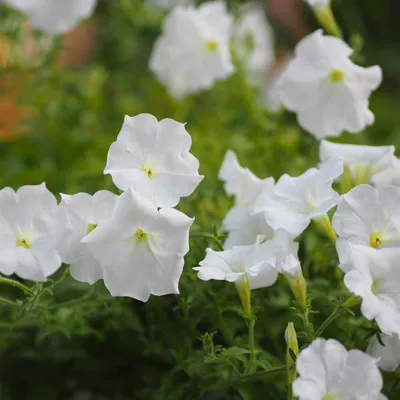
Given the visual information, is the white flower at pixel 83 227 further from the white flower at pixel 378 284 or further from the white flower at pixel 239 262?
the white flower at pixel 378 284

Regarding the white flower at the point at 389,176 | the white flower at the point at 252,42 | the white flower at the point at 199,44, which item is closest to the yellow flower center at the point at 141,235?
the white flower at the point at 389,176

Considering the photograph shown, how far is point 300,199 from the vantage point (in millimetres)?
566

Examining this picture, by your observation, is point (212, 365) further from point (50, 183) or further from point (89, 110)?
point (89, 110)

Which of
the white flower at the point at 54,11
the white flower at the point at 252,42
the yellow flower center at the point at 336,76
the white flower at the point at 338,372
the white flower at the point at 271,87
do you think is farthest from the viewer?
the white flower at the point at 271,87

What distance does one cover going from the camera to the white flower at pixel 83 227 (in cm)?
53

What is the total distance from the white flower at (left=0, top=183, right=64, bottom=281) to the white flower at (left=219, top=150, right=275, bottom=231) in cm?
15

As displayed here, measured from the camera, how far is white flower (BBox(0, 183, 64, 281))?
1.79 feet

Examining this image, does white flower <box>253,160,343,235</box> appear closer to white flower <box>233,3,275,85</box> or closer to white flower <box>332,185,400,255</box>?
white flower <box>332,185,400,255</box>

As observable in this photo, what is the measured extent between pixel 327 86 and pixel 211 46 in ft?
0.89

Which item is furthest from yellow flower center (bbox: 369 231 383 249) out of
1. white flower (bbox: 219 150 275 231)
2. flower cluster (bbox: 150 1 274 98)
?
flower cluster (bbox: 150 1 274 98)

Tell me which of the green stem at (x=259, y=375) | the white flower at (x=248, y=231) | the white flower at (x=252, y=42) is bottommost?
the white flower at (x=252, y=42)

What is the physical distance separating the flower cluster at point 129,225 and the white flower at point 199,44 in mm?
416

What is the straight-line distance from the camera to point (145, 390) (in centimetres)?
69

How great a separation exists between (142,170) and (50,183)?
0.43 meters
